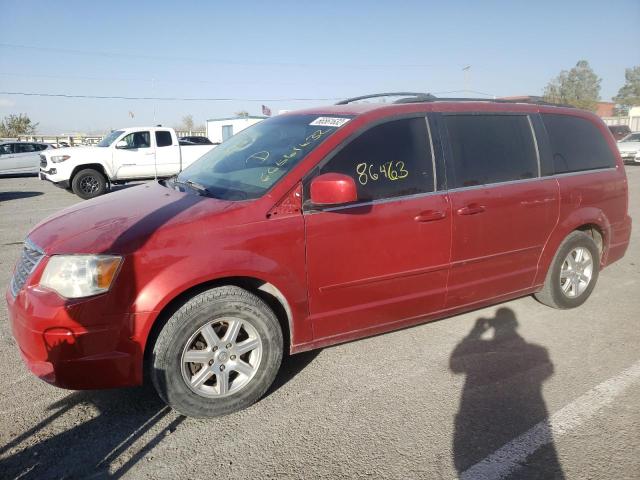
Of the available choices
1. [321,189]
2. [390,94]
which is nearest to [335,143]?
[321,189]

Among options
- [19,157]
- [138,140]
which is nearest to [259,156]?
[138,140]

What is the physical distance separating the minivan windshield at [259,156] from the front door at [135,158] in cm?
991

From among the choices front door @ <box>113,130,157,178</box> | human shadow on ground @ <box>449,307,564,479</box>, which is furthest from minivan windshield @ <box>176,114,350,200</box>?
front door @ <box>113,130,157,178</box>

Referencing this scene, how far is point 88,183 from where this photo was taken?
12.3 metres

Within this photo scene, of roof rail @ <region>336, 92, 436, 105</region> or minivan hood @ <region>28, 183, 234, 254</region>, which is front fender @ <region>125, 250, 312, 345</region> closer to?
minivan hood @ <region>28, 183, 234, 254</region>

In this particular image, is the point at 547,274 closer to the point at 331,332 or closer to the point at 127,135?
the point at 331,332

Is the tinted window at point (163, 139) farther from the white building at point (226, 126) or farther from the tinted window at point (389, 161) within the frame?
the white building at point (226, 126)

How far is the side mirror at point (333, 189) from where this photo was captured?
8.80 feet

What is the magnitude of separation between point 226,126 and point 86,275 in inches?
1316

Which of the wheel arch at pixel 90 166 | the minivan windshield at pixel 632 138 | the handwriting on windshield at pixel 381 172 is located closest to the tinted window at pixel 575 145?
the handwriting on windshield at pixel 381 172

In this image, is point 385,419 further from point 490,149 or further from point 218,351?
point 490,149

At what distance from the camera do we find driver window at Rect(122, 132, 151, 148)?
1305cm

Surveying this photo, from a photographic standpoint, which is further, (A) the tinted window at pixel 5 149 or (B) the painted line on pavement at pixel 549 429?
(A) the tinted window at pixel 5 149

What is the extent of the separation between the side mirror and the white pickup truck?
36.6 feet
